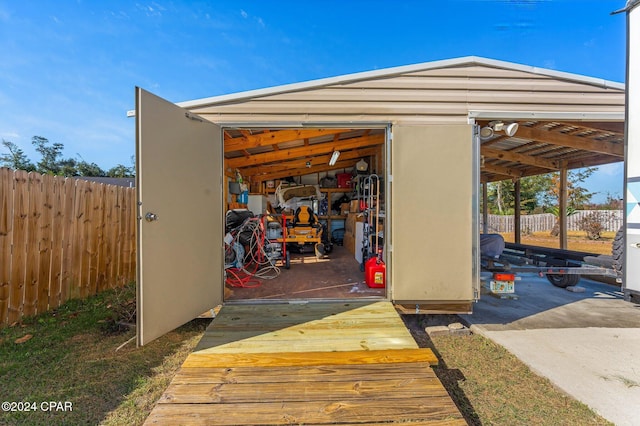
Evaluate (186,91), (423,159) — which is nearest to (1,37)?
(186,91)

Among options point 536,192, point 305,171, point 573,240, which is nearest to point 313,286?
point 305,171

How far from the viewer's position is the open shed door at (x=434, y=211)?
3414mm

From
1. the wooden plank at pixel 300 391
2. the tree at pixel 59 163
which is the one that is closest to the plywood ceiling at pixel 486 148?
the wooden plank at pixel 300 391

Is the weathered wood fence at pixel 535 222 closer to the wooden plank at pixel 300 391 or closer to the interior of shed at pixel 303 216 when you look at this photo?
the interior of shed at pixel 303 216

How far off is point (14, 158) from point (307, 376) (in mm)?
41317

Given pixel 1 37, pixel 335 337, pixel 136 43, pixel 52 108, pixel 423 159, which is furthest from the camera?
pixel 52 108

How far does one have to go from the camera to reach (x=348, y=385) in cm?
212

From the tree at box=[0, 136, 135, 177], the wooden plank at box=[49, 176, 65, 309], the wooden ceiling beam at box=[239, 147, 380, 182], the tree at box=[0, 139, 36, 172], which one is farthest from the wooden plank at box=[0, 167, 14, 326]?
the tree at box=[0, 139, 36, 172]

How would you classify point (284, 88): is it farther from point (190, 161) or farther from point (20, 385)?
point (20, 385)

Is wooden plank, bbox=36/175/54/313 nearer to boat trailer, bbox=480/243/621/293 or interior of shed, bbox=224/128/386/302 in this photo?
interior of shed, bbox=224/128/386/302

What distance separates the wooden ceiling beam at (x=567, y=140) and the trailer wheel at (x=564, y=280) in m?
2.43

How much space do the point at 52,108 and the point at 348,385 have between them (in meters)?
45.1

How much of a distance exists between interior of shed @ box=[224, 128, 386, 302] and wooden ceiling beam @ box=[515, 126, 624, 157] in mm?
2403

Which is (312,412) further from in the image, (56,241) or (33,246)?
(56,241)
